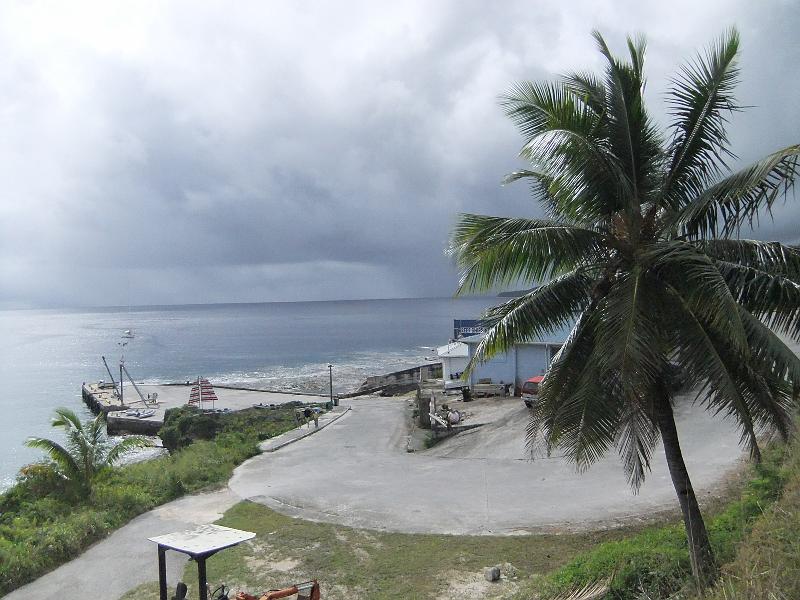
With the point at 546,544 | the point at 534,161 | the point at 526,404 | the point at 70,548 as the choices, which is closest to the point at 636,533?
the point at 546,544

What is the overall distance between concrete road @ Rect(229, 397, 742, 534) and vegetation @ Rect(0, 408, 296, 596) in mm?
1173

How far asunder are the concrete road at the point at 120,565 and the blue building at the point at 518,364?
776 inches

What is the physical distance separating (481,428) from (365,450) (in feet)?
15.0

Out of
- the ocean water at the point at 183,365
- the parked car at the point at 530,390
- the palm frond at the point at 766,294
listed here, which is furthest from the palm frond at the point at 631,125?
the ocean water at the point at 183,365

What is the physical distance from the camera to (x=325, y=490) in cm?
1599

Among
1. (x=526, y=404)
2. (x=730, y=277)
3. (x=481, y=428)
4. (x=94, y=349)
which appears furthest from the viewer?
(x=94, y=349)

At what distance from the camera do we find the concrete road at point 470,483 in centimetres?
1275

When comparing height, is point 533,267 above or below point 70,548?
above

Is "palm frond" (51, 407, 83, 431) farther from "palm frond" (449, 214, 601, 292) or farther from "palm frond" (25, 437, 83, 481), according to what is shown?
"palm frond" (449, 214, 601, 292)

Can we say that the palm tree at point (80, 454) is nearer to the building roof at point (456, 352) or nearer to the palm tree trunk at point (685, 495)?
the palm tree trunk at point (685, 495)

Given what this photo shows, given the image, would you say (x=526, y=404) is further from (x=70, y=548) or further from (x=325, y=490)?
(x=70, y=548)

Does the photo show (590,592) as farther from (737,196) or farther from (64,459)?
(64,459)

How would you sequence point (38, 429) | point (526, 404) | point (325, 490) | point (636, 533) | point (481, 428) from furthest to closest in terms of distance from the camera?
point (38, 429) → point (526, 404) → point (481, 428) → point (325, 490) → point (636, 533)

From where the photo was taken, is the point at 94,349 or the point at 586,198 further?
the point at 94,349
